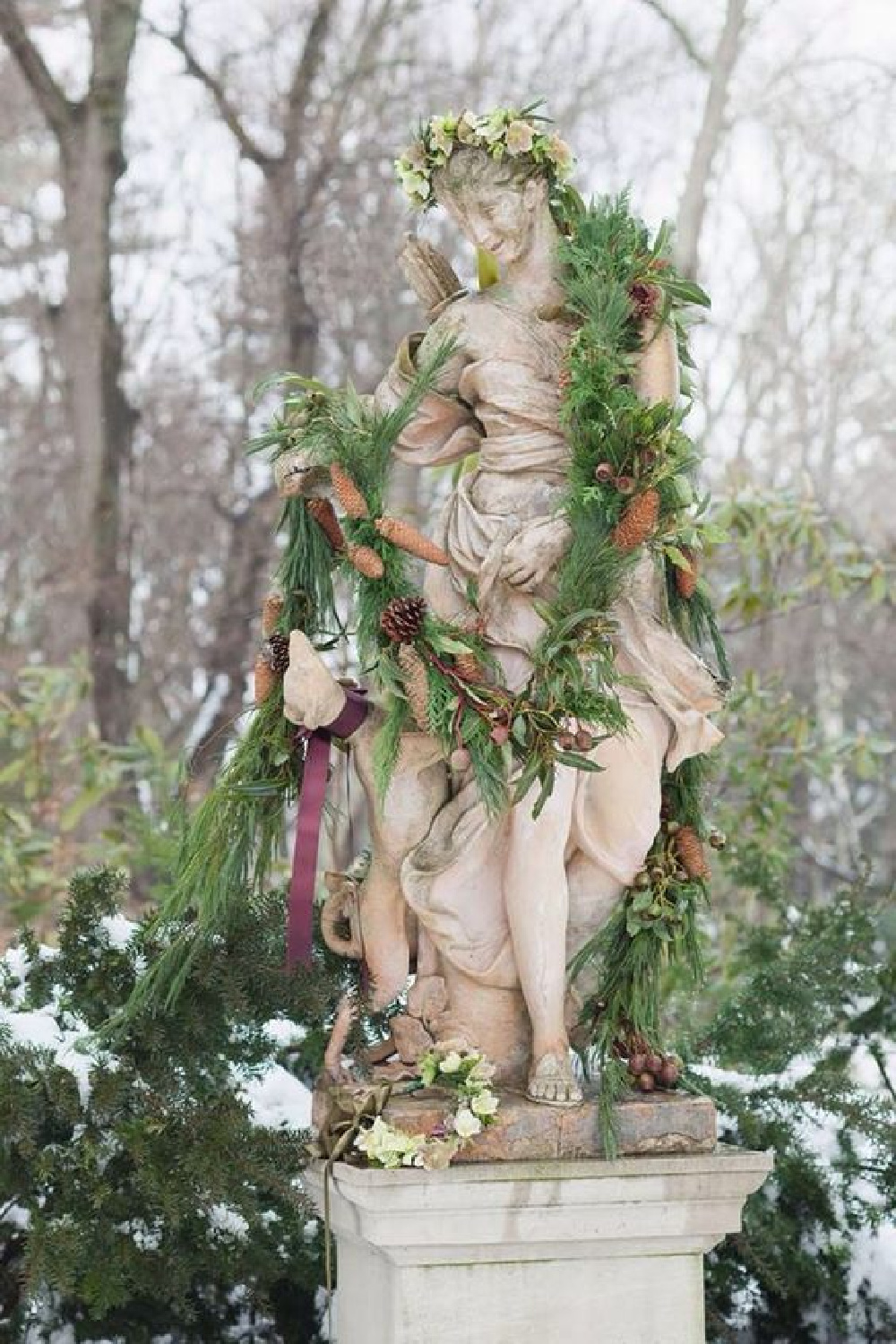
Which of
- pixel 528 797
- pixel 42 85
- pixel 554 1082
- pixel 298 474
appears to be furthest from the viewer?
pixel 42 85

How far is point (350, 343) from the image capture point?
37.1 ft

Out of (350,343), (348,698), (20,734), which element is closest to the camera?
(348,698)

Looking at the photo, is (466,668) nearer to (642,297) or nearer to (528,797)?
(528,797)

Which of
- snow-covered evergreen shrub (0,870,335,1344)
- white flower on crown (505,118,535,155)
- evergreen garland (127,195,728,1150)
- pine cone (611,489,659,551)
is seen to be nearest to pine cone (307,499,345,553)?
evergreen garland (127,195,728,1150)

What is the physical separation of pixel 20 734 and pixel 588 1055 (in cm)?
476

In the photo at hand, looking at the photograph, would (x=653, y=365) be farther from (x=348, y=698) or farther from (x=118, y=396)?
(x=118, y=396)

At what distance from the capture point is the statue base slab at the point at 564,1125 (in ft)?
10.9

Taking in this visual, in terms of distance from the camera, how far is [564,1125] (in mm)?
3385

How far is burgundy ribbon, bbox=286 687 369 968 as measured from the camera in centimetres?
350

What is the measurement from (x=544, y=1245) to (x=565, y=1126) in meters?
0.22

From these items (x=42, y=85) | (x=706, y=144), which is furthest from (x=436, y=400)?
(x=42, y=85)

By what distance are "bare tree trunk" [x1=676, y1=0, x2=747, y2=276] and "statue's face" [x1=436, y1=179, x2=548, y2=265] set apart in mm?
5522

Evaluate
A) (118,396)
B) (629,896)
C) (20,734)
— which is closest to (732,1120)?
(629,896)

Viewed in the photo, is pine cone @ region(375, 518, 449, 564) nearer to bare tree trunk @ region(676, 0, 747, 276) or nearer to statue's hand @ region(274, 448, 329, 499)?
statue's hand @ region(274, 448, 329, 499)
